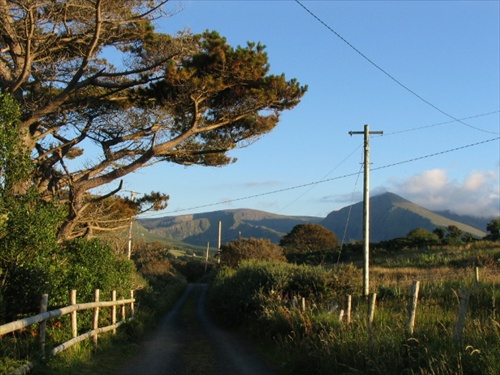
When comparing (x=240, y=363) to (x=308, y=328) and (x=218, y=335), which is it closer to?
(x=308, y=328)

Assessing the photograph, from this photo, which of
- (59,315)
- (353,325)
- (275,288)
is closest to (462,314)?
(353,325)

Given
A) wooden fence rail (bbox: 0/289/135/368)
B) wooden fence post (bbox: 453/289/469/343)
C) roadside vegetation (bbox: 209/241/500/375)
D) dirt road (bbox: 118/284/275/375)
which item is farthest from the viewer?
dirt road (bbox: 118/284/275/375)

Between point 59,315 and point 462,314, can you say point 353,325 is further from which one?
point 59,315

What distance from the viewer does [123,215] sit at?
25609 mm

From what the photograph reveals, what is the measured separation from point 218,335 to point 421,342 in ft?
41.2

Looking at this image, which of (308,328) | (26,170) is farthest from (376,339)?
(26,170)

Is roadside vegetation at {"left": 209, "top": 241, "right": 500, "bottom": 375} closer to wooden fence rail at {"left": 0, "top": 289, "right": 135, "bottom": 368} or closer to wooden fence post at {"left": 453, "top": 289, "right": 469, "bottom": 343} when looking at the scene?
wooden fence post at {"left": 453, "top": 289, "right": 469, "bottom": 343}

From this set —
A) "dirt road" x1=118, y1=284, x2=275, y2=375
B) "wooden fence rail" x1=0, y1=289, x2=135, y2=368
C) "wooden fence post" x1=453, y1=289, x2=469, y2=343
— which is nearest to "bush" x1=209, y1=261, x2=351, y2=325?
"dirt road" x1=118, y1=284, x2=275, y2=375

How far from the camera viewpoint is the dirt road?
1177cm

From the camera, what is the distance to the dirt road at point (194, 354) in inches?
463

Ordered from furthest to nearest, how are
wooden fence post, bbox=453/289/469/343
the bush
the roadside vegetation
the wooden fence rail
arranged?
the bush → the wooden fence rail → wooden fence post, bbox=453/289/469/343 → the roadside vegetation

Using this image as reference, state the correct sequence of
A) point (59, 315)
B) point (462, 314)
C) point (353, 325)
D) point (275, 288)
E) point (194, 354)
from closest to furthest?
point (462, 314) < point (59, 315) < point (353, 325) < point (194, 354) < point (275, 288)

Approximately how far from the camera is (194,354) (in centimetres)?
1434

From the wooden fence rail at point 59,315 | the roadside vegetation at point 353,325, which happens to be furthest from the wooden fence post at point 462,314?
the wooden fence rail at point 59,315
